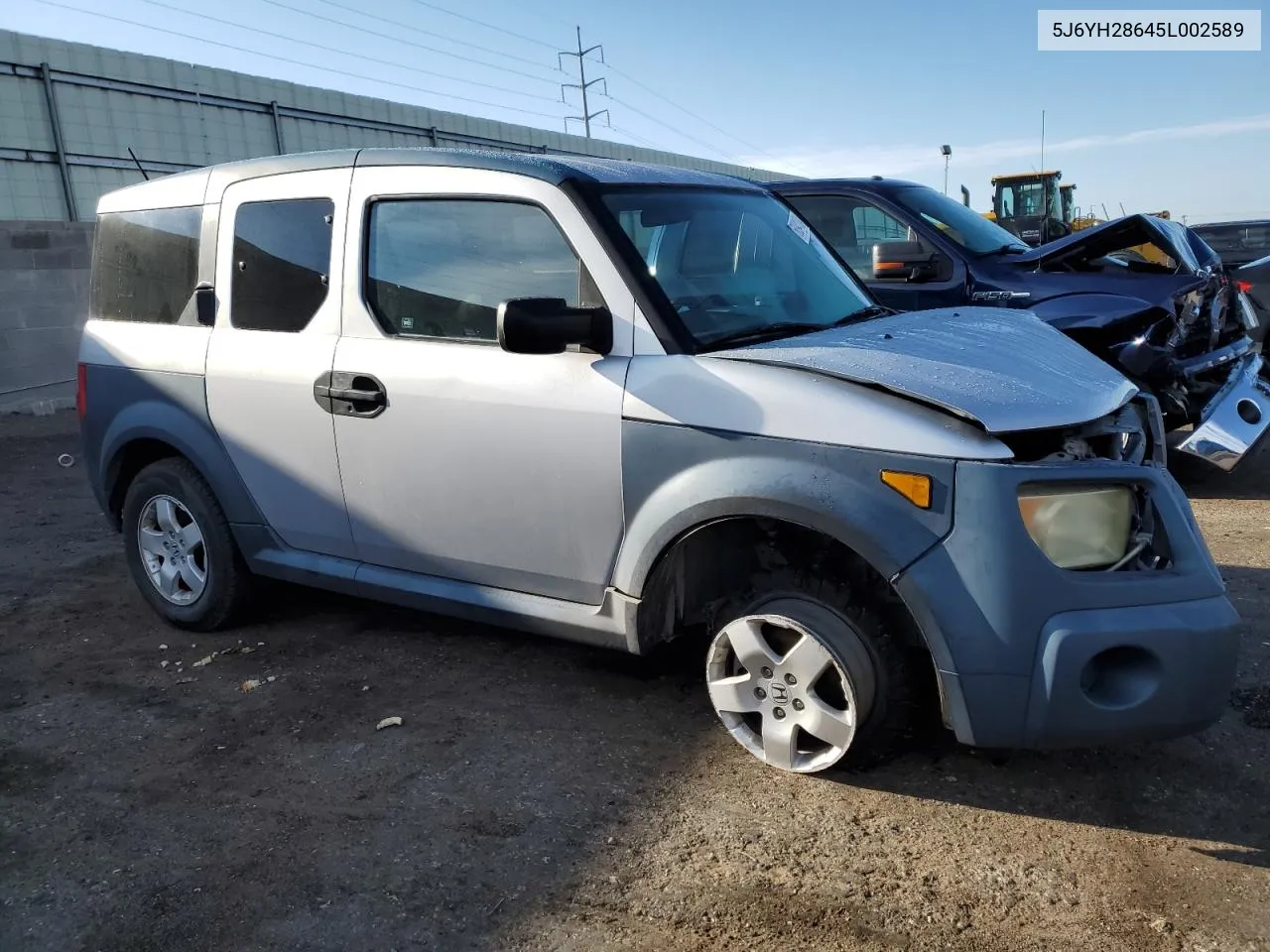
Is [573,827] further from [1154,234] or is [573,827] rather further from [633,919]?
[1154,234]

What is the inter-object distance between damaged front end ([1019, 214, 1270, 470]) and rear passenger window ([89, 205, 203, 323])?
478cm

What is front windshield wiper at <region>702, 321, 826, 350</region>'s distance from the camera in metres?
3.23

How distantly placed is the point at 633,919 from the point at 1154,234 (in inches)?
228

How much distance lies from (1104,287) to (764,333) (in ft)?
12.8

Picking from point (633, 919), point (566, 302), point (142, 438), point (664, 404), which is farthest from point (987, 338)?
point (142, 438)

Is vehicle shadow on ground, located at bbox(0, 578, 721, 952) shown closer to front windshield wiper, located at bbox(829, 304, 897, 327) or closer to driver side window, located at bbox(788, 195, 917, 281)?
front windshield wiper, located at bbox(829, 304, 897, 327)

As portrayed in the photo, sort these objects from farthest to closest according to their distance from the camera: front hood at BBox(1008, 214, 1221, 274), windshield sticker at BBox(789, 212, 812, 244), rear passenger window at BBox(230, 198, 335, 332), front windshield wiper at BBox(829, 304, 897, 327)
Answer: front hood at BBox(1008, 214, 1221, 274) < windshield sticker at BBox(789, 212, 812, 244) < rear passenger window at BBox(230, 198, 335, 332) < front windshield wiper at BBox(829, 304, 897, 327)

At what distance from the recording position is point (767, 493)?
2867 mm

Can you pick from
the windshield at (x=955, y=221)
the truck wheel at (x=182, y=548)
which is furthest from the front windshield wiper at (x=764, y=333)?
the windshield at (x=955, y=221)

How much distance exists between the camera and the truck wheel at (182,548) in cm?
432

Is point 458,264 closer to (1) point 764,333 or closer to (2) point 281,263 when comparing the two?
(2) point 281,263

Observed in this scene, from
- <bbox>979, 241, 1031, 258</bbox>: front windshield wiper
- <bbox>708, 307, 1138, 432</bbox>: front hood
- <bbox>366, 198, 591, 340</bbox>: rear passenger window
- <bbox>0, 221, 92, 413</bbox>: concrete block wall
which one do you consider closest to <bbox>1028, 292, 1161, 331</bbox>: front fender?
<bbox>979, 241, 1031, 258</bbox>: front windshield wiper

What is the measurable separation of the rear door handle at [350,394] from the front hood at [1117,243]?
15.1ft

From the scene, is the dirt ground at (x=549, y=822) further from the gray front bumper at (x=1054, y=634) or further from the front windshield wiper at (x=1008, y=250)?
the front windshield wiper at (x=1008, y=250)
